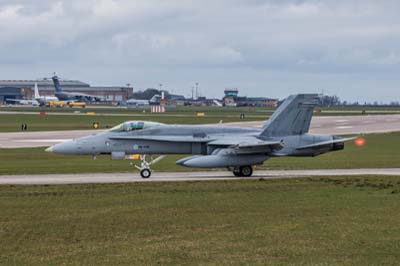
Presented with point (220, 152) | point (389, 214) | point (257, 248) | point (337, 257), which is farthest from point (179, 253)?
point (220, 152)

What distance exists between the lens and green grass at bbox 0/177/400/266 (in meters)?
14.2

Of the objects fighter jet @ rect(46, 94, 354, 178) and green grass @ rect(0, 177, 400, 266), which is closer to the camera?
green grass @ rect(0, 177, 400, 266)

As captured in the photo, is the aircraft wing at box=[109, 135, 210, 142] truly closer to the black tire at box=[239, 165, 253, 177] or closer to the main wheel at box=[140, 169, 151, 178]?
the main wheel at box=[140, 169, 151, 178]

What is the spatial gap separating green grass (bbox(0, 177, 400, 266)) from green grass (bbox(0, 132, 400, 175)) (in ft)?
32.4

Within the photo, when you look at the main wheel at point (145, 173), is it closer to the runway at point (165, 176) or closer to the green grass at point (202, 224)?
the runway at point (165, 176)

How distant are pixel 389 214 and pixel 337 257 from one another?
229 inches

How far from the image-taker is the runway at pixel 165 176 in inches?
1190

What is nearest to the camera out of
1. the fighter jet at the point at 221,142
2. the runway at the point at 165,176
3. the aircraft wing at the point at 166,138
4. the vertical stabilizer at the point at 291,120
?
the runway at the point at 165,176

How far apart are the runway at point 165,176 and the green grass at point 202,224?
3053 mm

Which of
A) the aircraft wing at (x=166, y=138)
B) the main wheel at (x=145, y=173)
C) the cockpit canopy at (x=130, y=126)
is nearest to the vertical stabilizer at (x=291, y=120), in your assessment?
the aircraft wing at (x=166, y=138)

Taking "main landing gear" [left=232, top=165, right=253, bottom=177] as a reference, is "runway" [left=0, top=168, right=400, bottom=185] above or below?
below

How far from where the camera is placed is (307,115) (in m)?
33.4

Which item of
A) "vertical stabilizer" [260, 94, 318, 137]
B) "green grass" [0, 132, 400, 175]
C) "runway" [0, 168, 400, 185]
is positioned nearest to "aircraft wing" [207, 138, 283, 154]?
"vertical stabilizer" [260, 94, 318, 137]

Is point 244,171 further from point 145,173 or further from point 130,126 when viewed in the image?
point 130,126
